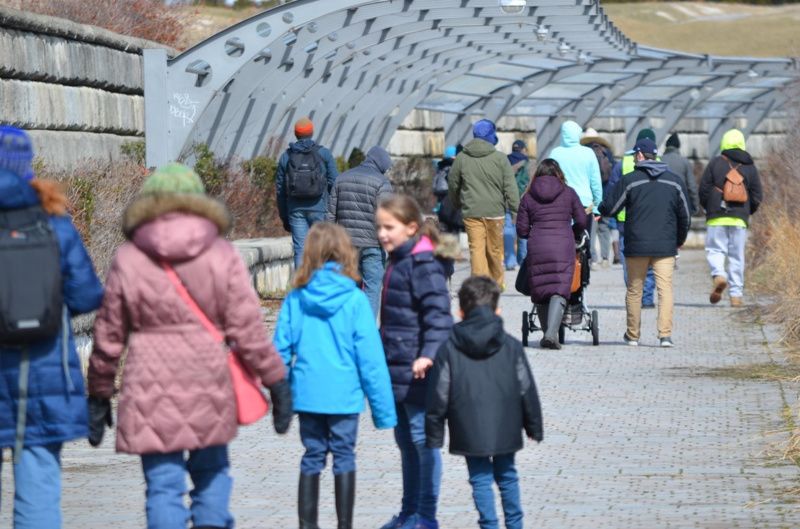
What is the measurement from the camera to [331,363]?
21.7ft

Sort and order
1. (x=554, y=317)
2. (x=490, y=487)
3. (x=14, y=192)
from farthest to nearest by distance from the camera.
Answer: (x=554, y=317) < (x=490, y=487) < (x=14, y=192)

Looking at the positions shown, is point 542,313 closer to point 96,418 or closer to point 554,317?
point 554,317

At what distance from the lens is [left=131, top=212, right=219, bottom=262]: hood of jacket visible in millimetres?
5809

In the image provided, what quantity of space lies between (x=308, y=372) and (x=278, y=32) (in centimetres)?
1030

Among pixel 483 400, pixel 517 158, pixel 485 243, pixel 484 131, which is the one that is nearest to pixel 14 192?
pixel 483 400

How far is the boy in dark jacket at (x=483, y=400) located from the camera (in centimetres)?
645

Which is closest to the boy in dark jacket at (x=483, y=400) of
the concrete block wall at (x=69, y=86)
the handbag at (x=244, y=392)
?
the handbag at (x=244, y=392)

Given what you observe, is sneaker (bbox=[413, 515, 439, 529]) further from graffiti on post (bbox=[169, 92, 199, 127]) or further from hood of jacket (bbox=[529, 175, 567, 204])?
graffiti on post (bbox=[169, 92, 199, 127])

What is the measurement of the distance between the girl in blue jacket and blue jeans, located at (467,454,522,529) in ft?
1.29

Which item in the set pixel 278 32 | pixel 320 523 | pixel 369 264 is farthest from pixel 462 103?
pixel 320 523

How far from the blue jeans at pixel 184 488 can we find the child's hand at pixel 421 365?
3.60 feet

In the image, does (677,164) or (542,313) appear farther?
(677,164)

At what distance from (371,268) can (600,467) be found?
598 cm

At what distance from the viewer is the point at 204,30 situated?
3262 centimetres
